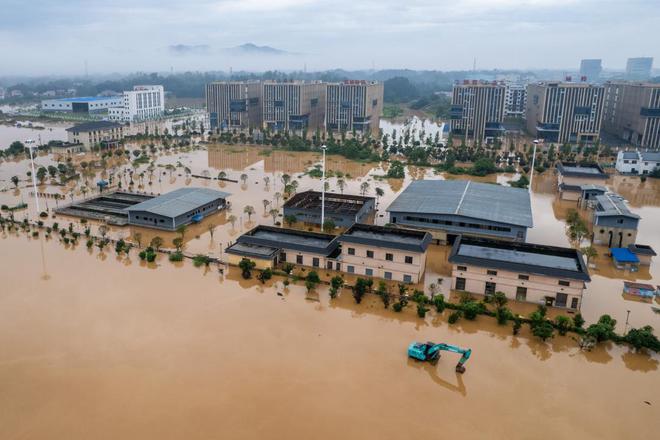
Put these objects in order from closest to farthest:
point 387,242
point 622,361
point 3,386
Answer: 1. point 3,386
2. point 622,361
3. point 387,242

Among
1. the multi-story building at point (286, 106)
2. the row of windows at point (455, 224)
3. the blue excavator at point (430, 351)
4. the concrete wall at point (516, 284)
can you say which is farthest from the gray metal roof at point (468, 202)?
the multi-story building at point (286, 106)

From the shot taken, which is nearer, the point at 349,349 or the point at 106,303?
the point at 349,349

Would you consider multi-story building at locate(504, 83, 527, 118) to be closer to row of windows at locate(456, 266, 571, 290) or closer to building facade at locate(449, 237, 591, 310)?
building facade at locate(449, 237, 591, 310)

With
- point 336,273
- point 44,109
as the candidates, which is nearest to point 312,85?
point 44,109

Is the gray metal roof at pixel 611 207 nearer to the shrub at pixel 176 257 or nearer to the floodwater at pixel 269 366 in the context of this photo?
the floodwater at pixel 269 366

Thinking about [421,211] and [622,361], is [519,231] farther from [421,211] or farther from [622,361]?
[622,361]

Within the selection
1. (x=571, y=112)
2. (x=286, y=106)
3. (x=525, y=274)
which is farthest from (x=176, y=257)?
(x=571, y=112)
